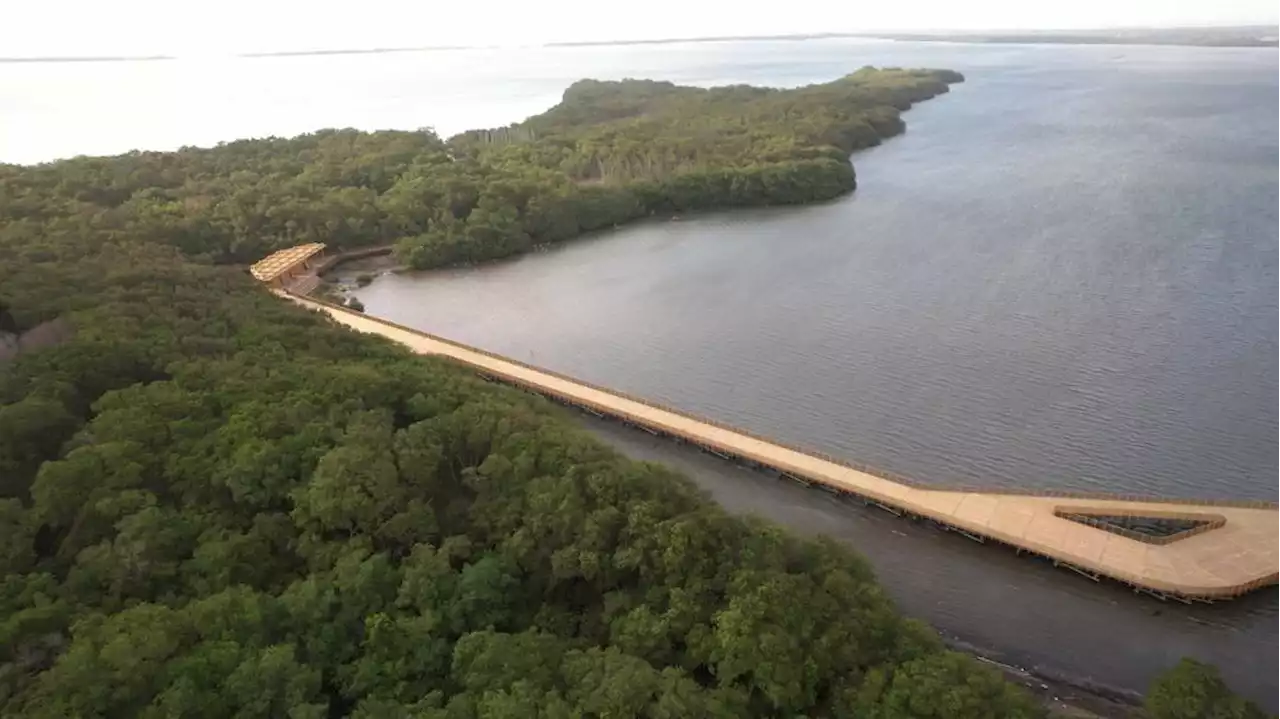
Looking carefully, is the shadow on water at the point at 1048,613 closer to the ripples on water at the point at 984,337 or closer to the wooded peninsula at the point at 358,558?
the ripples on water at the point at 984,337

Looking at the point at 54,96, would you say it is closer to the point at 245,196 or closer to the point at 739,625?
the point at 245,196

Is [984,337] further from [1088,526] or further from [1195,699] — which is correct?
[1195,699]

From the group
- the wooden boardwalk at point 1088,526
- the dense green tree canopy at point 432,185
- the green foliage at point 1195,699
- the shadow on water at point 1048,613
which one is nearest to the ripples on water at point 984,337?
the shadow on water at point 1048,613

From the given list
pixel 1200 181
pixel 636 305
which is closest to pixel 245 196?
pixel 636 305

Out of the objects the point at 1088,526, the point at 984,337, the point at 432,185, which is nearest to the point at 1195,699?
the point at 1088,526

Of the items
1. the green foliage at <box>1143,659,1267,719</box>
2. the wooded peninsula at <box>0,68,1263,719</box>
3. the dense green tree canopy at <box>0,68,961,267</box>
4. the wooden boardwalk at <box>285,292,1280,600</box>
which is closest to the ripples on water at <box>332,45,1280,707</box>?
the wooden boardwalk at <box>285,292,1280,600</box>

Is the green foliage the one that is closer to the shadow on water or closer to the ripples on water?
the shadow on water
